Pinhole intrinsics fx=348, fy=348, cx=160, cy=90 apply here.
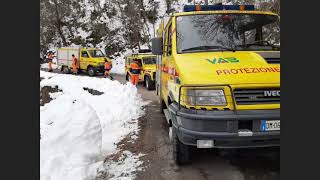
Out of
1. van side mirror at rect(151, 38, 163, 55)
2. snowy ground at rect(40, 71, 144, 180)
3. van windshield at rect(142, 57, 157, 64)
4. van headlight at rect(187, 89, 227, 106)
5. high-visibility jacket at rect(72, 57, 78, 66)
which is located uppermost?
high-visibility jacket at rect(72, 57, 78, 66)

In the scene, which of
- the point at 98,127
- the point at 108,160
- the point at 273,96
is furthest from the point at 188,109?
the point at 98,127

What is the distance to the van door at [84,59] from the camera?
88.6ft

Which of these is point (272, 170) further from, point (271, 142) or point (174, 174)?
point (174, 174)

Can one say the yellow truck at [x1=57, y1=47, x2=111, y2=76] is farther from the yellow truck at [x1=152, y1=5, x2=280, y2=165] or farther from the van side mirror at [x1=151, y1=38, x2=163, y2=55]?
the yellow truck at [x1=152, y1=5, x2=280, y2=165]

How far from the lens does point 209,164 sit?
5.61 meters

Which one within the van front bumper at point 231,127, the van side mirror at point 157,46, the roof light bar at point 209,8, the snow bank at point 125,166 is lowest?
the snow bank at point 125,166

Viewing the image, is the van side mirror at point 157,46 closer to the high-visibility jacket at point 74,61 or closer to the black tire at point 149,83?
the black tire at point 149,83

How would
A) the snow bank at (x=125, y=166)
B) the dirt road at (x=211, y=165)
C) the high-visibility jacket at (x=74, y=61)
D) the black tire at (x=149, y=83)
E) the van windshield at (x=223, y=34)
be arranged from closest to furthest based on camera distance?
1. the dirt road at (x=211, y=165)
2. the snow bank at (x=125, y=166)
3. the van windshield at (x=223, y=34)
4. the black tire at (x=149, y=83)
5. the high-visibility jacket at (x=74, y=61)

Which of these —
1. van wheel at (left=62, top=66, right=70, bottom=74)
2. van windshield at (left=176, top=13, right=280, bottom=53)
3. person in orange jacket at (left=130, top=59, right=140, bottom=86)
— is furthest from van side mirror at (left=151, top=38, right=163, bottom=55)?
van wheel at (left=62, top=66, right=70, bottom=74)

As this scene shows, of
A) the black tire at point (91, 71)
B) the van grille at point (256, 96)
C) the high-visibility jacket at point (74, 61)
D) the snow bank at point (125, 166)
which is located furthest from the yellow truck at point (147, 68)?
the van grille at point (256, 96)

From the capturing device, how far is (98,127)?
688 cm

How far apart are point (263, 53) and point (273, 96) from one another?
1.02 metres

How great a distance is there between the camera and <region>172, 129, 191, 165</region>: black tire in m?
5.33

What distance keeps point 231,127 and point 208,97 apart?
489 millimetres
